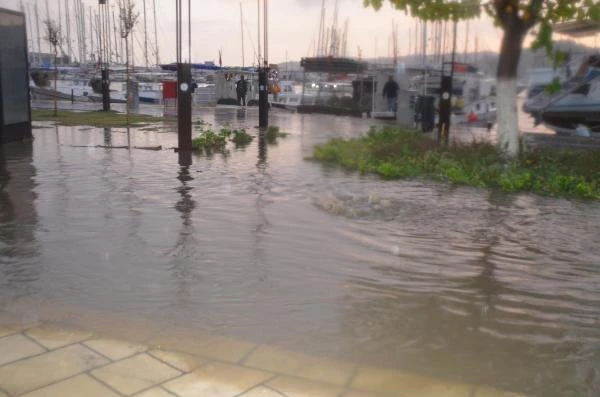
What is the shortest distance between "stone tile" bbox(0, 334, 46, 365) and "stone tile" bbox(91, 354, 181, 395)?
0.57 metres

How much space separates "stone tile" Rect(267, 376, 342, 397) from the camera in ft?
13.1

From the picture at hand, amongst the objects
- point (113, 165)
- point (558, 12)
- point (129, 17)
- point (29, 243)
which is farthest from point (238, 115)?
point (29, 243)

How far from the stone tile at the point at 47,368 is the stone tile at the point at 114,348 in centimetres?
6

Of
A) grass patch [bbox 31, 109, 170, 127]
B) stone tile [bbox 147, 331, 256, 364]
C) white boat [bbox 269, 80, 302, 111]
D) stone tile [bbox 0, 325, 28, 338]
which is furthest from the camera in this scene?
white boat [bbox 269, 80, 302, 111]

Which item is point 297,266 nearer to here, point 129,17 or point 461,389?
point 461,389

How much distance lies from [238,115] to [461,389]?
26038 millimetres

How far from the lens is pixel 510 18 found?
12086 mm

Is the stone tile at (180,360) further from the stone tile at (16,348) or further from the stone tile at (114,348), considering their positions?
the stone tile at (16,348)

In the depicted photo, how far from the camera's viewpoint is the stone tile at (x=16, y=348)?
433 centimetres

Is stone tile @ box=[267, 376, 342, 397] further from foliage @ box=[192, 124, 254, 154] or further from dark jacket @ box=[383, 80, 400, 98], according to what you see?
dark jacket @ box=[383, 80, 400, 98]

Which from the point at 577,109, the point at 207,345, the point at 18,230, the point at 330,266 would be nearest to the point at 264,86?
the point at 577,109

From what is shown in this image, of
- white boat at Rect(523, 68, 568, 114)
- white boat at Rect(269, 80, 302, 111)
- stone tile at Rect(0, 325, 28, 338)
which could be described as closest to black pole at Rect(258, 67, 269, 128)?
white boat at Rect(523, 68, 568, 114)

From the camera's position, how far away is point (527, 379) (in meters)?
4.32

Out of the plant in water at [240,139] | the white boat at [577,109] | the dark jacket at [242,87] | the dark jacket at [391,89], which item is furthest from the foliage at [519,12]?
the dark jacket at [242,87]
